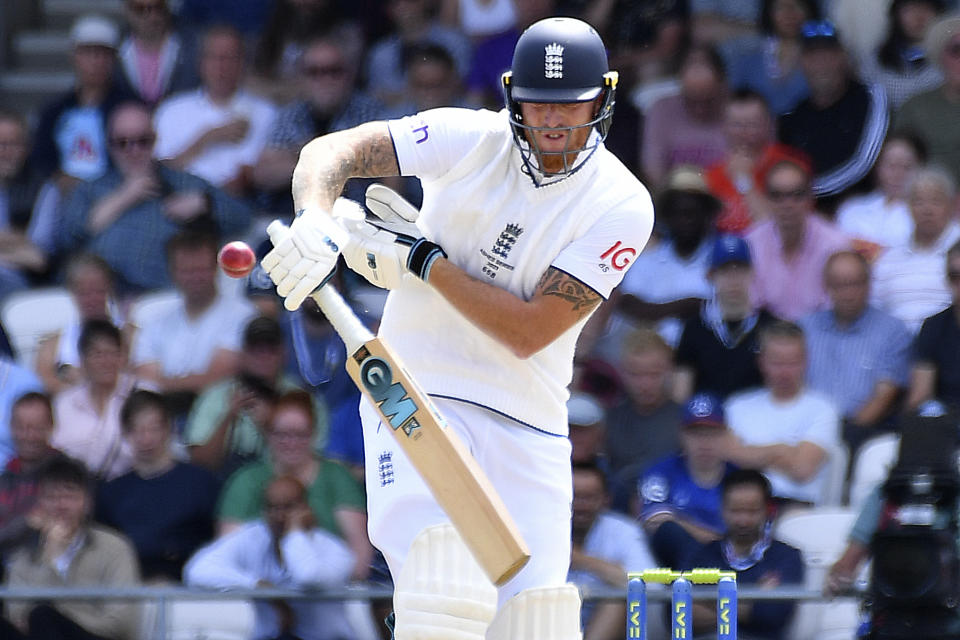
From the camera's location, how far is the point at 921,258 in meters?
8.16

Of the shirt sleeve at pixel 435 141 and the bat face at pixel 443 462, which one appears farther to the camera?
the shirt sleeve at pixel 435 141

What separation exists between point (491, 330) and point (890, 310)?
3790mm

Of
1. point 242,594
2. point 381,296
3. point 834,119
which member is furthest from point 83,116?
point 834,119

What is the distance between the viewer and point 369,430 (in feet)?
16.3

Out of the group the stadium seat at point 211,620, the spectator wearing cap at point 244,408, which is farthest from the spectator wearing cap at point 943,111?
the stadium seat at point 211,620

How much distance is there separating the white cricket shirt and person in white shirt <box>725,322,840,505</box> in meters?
2.87

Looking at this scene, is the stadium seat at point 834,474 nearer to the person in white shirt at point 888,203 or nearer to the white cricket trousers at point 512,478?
the person in white shirt at point 888,203

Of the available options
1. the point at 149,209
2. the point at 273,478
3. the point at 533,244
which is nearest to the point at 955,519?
the point at 533,244

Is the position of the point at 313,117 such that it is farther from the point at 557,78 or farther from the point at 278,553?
the point at 557,78

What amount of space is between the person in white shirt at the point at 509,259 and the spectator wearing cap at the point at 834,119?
403 cm

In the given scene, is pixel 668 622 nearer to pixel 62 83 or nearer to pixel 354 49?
pixel 354 49

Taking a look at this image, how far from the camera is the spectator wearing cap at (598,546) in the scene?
7168 millimetres

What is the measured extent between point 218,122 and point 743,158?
2738 millimetres

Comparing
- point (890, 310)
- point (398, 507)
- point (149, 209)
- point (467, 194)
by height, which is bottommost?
point (398, 507)
